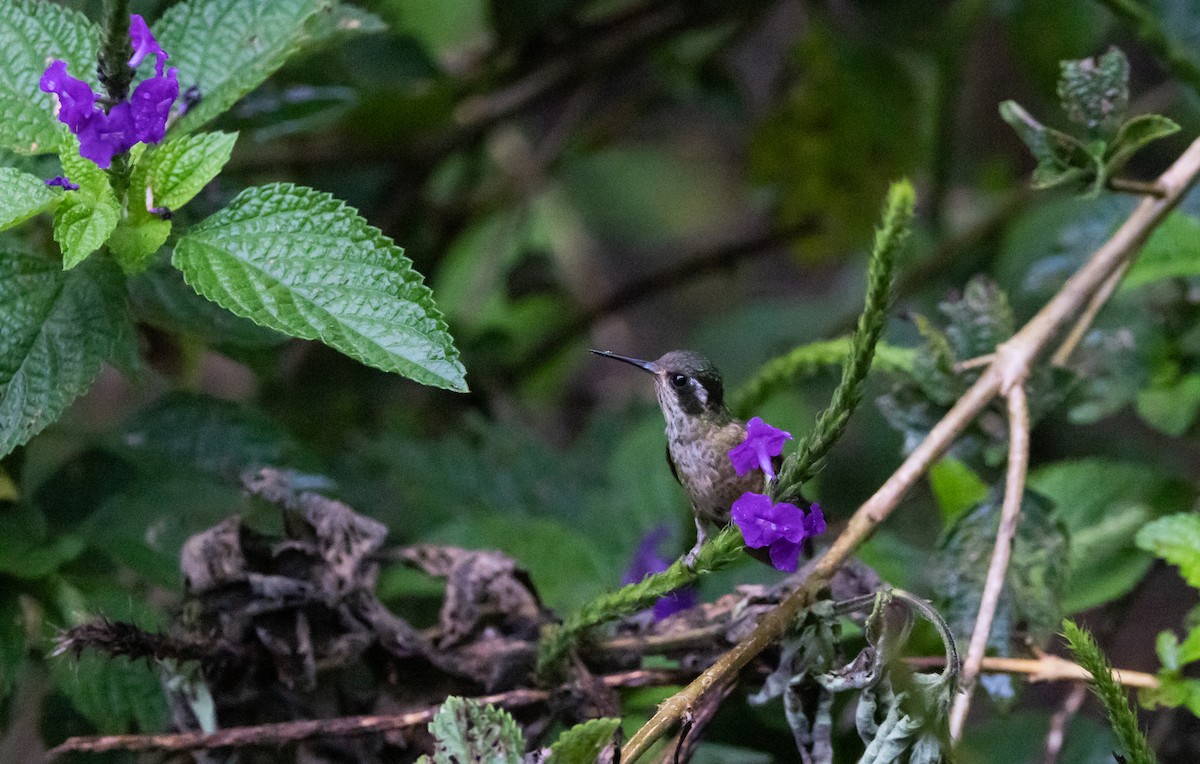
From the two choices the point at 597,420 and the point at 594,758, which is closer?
the point at 594,758

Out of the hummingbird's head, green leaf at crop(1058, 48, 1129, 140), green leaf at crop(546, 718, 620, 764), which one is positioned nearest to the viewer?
green leaf at crop(546, 718, 620, 764)

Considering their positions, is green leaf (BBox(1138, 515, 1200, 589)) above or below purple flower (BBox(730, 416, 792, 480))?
below

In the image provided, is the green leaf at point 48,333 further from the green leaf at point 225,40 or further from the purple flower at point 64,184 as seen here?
the green leaf at point 225,40

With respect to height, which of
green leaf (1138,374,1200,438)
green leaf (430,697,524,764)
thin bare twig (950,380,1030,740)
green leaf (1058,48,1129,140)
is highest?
green leaf (1058,48,1129,140)

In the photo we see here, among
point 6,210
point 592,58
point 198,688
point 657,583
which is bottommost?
point 198,688

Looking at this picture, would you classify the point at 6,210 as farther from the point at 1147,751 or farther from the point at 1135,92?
the point at 1135,92

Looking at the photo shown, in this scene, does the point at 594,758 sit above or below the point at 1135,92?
above

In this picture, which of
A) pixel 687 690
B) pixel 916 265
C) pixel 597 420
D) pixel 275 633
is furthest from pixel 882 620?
pixel 916 265

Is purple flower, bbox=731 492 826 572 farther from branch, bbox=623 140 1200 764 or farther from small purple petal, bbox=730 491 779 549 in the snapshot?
branch, bbox=623 140 1200 764

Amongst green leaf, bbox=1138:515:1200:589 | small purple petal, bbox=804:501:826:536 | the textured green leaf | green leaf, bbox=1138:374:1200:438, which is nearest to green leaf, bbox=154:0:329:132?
the textured green leaf
